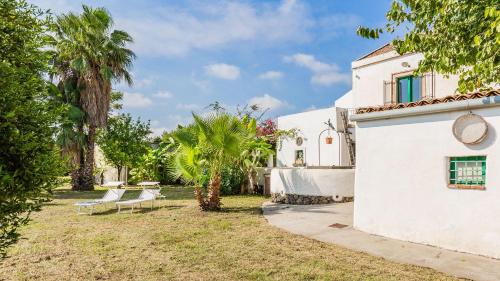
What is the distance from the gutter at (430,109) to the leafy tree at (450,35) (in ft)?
1.27

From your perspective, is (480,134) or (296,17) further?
(296,17)

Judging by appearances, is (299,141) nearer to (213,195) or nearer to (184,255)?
(213,195)

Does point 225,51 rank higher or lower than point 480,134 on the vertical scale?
higher

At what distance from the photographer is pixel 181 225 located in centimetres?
1150

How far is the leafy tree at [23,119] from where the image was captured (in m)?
3.71

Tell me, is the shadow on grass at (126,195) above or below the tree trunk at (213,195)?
below

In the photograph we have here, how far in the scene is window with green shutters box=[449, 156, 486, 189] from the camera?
25.8ft

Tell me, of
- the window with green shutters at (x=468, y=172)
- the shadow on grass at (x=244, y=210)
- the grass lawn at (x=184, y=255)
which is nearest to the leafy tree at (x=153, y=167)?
the shadow on grass at (x=244, y=210)

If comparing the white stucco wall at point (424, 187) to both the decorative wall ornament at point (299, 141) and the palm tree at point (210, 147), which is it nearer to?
the palm tree at point (210, 147)

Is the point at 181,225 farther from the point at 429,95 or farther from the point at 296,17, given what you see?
the point at 429,95

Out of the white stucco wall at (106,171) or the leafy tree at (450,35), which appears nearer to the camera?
the leafy tree at (450,35)

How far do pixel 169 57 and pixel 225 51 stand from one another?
307 cm

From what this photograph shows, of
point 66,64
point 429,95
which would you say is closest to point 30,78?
point 429,95

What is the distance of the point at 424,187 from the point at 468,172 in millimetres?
1076
